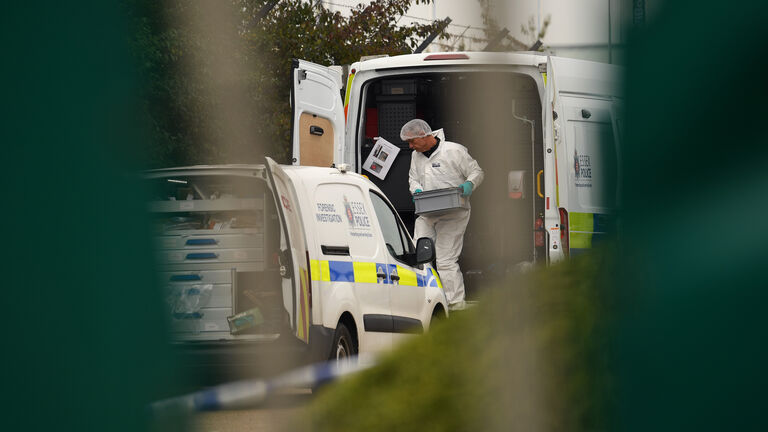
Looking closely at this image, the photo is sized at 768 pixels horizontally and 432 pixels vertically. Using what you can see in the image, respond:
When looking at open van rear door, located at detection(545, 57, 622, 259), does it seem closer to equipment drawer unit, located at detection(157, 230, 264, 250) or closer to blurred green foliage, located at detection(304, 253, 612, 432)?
blurred green foliage, located at detection(304, 253, 612, 432)

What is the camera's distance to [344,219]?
6277mm

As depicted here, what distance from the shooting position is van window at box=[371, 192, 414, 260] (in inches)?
283

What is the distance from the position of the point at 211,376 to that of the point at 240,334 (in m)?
0.14

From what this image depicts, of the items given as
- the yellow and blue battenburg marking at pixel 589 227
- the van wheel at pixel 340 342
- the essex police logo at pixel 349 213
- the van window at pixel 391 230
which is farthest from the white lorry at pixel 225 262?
the van window at pixel 391 230

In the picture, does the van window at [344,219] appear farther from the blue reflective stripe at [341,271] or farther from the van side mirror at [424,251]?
the van side mirror at [424,251]

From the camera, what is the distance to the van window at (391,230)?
7.19 m

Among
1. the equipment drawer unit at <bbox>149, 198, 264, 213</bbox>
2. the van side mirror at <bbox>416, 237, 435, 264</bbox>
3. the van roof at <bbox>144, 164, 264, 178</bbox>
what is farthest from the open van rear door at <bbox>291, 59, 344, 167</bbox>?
the van roof at <bbox>144, 164, 264, 178</bbox>

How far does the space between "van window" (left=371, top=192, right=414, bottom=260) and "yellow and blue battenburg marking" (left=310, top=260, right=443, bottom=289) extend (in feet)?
0.54

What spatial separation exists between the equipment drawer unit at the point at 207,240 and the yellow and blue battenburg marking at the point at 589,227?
310 millimetres

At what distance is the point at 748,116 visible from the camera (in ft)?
2.83

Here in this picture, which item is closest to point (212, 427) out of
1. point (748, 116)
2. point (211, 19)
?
point (211, 19)

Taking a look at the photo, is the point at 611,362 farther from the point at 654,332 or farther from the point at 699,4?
the point at 699,4

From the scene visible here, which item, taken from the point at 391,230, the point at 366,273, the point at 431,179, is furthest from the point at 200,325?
the point at 431,179

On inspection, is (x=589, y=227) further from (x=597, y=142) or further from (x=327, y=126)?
(x=327, y=126)
